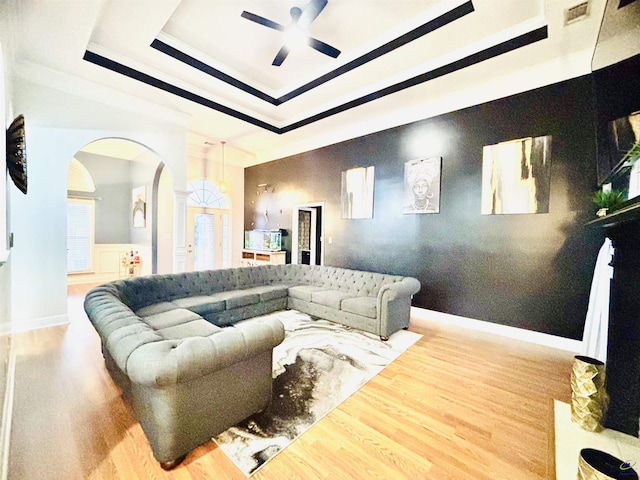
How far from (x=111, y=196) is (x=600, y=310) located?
1015cm

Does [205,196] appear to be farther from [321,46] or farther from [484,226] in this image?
[484,226]

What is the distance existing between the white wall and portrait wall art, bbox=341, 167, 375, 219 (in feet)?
13.8

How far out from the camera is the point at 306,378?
2518 mm

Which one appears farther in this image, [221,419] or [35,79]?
[35,79]

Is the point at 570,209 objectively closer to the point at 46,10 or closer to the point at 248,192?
the point at 46,10

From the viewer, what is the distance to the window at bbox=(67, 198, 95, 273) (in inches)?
274

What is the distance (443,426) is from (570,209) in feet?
10.2

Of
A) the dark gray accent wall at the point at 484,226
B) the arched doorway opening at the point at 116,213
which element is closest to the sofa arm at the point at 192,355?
the dark gray accent wall at the point at 484,226

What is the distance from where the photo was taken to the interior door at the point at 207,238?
23.6 feet

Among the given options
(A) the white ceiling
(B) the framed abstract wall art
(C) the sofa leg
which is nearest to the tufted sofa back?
(C) the sofa leg

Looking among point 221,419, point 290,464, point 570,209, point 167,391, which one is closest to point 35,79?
point 167,391

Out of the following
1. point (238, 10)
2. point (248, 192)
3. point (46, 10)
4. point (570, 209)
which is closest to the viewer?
point (46, 10)

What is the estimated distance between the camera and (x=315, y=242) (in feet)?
21.6

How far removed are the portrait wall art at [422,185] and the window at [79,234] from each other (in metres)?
8.11
